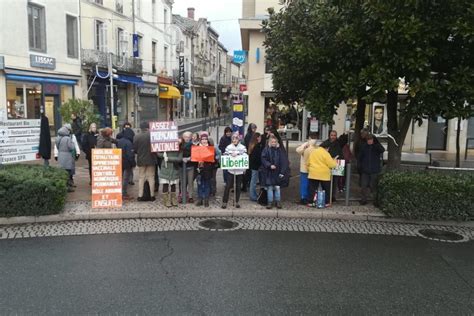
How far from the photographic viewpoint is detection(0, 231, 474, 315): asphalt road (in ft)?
14.7

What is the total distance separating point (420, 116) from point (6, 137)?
26.7 feet

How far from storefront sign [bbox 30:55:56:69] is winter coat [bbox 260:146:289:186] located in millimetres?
15833

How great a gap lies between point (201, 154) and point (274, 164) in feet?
4.96

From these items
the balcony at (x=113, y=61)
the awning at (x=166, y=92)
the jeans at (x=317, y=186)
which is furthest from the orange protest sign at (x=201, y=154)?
the awning at (x=166, y=92)

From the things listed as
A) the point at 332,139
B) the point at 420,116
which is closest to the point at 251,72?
the point at 332,139

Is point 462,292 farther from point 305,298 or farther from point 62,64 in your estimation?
A: point 62,64

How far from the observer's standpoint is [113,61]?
27.6 metres

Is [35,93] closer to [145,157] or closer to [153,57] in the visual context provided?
[145,157]

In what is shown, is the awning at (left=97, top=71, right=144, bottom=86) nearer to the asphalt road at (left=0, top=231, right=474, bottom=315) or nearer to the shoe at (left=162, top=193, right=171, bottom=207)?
the shoe at (left=162, top=193, right=171, bottom=207)

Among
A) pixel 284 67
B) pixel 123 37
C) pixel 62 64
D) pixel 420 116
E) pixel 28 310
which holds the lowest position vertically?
pixel 28 310

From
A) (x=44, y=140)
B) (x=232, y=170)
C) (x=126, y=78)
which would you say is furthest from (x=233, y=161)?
(x=126, y=78)

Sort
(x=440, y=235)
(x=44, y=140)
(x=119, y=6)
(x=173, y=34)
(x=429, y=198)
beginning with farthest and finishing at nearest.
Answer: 1. (x=173, y=34)
2. (x=119, y=6)
3. (x=44, y=140)
4. (x=429, y=198)
5. (x=440, y=235)

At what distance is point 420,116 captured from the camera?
27.3ft

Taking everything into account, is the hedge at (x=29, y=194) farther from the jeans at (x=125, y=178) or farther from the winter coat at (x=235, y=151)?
the winter coat at (x=235, y=151)
